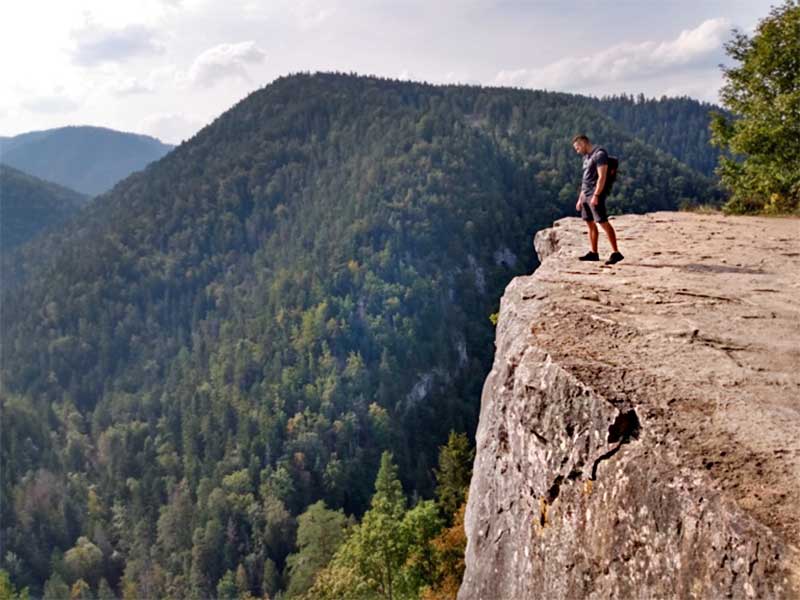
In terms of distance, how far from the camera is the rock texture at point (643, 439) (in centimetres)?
398

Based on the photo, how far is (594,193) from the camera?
31.4ft

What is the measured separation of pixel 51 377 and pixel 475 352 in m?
91.2

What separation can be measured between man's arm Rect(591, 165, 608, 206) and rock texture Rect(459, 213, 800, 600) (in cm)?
113

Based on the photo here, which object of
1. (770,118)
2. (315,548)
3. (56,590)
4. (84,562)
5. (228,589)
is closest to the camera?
(770,118)

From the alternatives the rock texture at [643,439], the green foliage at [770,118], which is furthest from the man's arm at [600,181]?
the green foliage at [770,118]

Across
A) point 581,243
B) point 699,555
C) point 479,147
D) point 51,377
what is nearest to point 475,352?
point 479,147

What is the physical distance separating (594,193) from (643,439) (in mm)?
5602

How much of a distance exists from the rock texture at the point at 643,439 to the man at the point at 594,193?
28.0 inches

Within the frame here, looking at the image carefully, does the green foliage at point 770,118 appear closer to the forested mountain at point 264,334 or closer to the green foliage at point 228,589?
the forested mountain at point 264,334

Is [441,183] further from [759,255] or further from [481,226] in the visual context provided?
[759,255]

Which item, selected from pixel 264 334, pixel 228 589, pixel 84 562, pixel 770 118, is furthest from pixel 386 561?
pixel 264 334

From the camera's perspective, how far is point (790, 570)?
11.2ft

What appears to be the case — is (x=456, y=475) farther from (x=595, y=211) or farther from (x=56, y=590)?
(x=56, y=590)

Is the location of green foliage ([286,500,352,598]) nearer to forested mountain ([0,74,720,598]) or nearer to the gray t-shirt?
forested mountain ([0,74,720,598])
